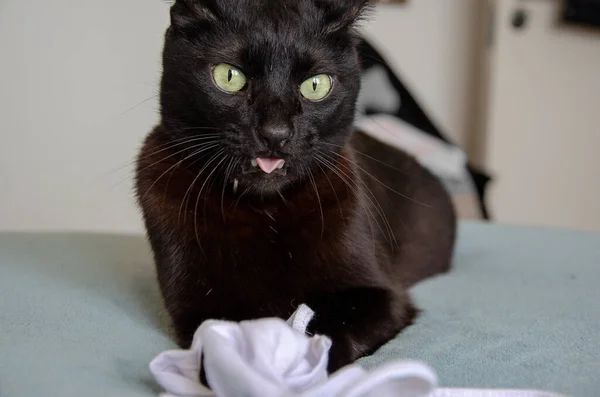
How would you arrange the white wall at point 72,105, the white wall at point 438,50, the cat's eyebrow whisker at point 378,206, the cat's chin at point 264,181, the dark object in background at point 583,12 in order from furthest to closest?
the white wall at point 438,50 < the dark object in background at point 583,12 < the white wall at point 72,105 < the cat's eyebrow whisker at point 378,206 < the cat's chin at point 264,181

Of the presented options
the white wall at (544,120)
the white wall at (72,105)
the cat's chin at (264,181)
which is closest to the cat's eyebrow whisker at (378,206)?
the cat's chin at (264,181)

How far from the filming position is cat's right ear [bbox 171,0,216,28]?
36.8 inches

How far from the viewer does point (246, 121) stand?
86 cm

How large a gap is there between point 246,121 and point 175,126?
0.17 meters

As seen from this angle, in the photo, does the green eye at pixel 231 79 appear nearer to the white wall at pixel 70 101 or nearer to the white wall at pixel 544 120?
the white wall at pixel 70 101

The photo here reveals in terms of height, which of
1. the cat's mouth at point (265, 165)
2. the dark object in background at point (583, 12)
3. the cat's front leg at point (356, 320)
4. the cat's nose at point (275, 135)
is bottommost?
the cat's front leg at point (356, 320)

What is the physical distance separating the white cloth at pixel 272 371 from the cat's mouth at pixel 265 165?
22cm

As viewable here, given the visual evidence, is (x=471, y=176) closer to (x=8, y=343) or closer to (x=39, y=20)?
(x=39, y=20)

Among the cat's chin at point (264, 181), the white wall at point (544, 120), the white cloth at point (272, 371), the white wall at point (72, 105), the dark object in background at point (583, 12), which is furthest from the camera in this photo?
the white wall at point (544, 120)

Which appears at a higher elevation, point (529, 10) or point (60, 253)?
point (529, 10)

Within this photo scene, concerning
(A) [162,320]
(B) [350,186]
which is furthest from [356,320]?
(A) [162,320]

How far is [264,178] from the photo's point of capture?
3.01 feet

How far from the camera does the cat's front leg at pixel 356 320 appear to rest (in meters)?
0.89

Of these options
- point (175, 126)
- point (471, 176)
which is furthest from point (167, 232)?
point (471, 176)
